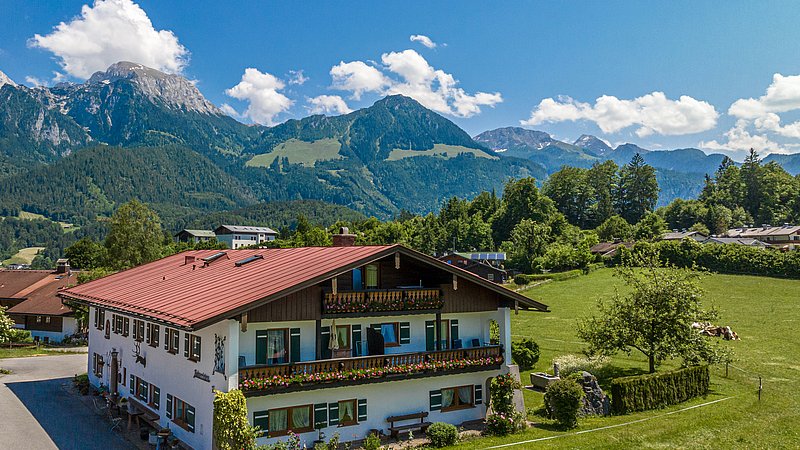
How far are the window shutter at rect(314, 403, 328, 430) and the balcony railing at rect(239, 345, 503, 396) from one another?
1320 millimetres

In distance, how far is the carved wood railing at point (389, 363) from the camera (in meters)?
22.8

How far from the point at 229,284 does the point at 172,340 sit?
3690 millimetres

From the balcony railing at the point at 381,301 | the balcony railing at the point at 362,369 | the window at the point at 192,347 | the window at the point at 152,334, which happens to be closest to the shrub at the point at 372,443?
the balcony railing at the point at 362,369

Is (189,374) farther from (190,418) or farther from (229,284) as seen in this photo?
(229,284)

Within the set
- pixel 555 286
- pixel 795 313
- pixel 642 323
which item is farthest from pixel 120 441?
pixel 555 286

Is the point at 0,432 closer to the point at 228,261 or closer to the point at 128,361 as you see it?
the point at 128,361

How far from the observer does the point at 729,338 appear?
46000mm

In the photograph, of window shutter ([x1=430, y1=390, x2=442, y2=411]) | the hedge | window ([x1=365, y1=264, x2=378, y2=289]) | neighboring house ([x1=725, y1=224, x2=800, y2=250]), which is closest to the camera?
window ([x1=365, y1=264, x2=378, y2=289])

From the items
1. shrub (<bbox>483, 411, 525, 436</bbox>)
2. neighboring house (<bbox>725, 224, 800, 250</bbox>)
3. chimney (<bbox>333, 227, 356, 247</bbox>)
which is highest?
neighboring house (<bbox>725, 224, 800, 250</bbox>)

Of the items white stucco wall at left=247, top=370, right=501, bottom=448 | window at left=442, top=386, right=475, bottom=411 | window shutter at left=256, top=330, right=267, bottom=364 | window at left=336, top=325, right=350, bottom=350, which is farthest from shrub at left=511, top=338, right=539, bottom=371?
window shutter at left=256, top=330, right=267, bottom=364

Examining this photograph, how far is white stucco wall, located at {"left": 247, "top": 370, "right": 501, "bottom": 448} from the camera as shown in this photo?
2370cm

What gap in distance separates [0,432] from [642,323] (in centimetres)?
3364

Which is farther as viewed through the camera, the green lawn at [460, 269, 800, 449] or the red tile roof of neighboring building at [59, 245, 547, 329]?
the green lawn at [460, 269, 800, 449]

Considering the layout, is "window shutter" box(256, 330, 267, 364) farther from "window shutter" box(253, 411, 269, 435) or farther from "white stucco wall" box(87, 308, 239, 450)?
"window shutter" box(253, 411, 269, 435)
